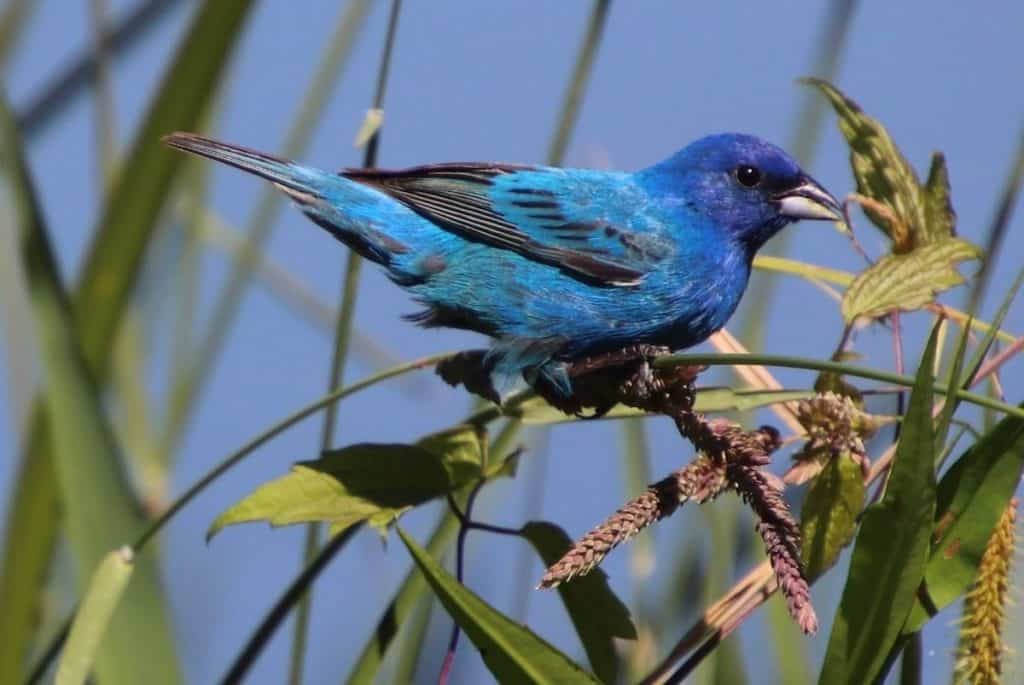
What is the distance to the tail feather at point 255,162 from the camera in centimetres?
172

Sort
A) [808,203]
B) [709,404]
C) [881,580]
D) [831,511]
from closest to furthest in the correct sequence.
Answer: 1. [881,580]
2. [831,511]
3. [709,404]
4. [808,203]

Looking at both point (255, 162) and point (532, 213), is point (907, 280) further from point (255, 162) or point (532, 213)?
point (255, 162)

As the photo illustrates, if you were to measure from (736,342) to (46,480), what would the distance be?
778 mm

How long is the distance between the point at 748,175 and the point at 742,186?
18 mm

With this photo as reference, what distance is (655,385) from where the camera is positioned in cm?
134

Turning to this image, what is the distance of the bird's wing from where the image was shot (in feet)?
6.29

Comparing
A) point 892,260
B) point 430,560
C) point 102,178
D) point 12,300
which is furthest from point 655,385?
point 12,300

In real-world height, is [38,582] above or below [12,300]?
below

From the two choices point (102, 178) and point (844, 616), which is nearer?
point (844, 616)

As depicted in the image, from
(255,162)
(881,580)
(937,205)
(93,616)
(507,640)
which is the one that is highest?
(937,205)

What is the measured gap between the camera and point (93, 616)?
1.18 m

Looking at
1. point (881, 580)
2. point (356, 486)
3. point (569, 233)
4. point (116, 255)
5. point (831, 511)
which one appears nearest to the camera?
point (881, 580)

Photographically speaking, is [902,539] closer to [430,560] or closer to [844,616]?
[844,616]

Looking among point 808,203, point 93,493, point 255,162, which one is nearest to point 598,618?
point 93,493
